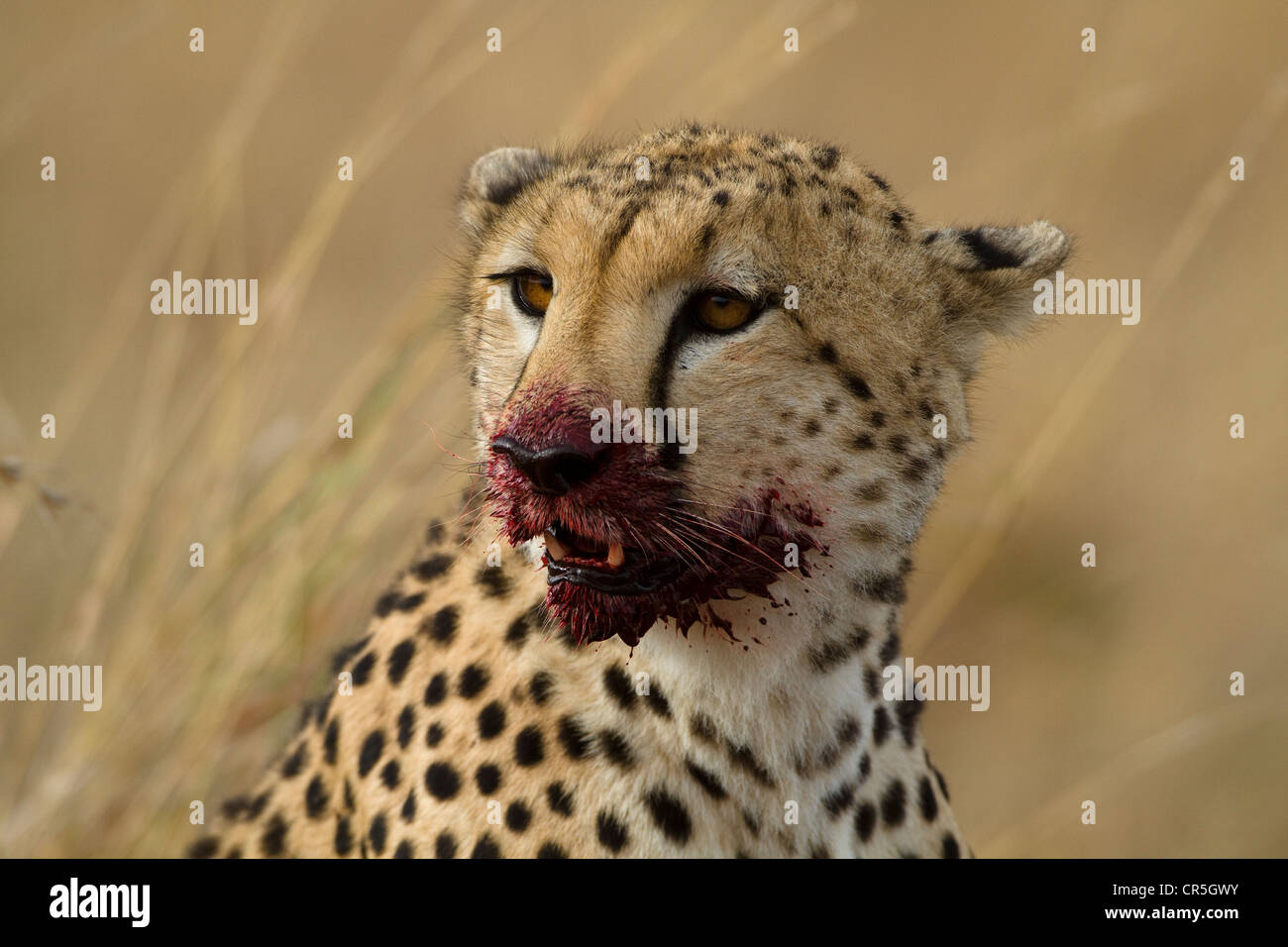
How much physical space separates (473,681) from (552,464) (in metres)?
0.67

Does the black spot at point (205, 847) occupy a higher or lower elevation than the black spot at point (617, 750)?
lower

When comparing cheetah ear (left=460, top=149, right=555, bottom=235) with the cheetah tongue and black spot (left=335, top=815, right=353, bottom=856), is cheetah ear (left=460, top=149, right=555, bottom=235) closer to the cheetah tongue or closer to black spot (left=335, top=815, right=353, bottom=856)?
the cheetah tongue

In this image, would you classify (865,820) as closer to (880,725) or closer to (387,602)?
(880,725)

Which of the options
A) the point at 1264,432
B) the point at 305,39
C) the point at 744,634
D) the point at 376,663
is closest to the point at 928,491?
the point at 744,634

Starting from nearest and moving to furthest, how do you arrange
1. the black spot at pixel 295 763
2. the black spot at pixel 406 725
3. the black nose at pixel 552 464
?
the black nose at pixel 552 464 → the black spot at pixel 406 725 → the black spot at pixel 295 763

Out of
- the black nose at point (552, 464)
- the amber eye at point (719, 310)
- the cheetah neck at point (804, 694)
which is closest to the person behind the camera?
the black nose at point (552, 464)

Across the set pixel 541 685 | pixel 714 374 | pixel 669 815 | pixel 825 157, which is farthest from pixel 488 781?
pixel 825 157

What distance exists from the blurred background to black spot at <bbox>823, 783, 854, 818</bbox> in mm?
570

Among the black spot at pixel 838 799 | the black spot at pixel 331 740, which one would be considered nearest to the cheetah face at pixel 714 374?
the black spot at pixel 838 799

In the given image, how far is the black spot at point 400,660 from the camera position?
275 centimetres

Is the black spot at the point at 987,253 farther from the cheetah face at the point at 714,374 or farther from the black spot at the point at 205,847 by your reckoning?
the black spot at the point at 205,847

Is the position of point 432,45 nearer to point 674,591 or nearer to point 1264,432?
point 674,591

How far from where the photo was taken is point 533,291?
2.53 meters

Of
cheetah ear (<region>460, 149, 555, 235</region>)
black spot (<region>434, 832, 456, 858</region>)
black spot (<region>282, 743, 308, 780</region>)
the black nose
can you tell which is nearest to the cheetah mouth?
the black nose
